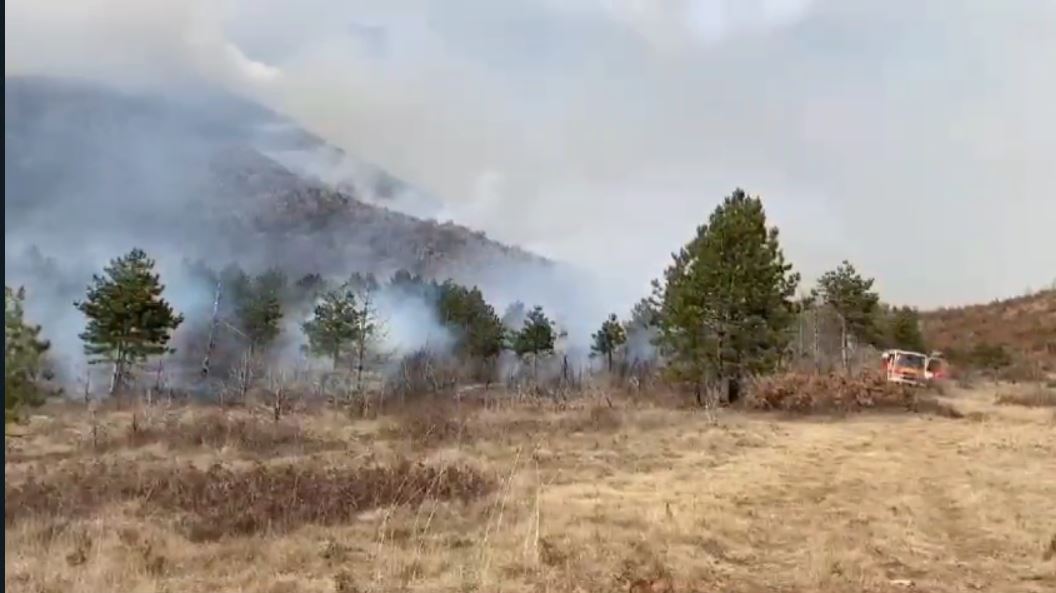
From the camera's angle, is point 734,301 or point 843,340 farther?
point 843,340

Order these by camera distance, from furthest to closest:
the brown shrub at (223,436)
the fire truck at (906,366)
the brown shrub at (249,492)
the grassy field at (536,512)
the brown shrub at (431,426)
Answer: the fire truck at (906,366) → the brown shrub at (431,426) → the brown shrub at (223,436) → the brown shrub at (249,492) → the grassy field at (536,512)

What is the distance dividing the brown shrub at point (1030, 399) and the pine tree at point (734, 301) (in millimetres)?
7281

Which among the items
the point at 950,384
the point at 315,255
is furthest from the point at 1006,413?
the point at 315,255

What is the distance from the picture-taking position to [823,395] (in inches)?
872

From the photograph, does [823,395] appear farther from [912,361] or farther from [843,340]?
[843,340]

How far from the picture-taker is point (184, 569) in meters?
6.82

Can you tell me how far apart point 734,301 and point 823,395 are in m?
3.27

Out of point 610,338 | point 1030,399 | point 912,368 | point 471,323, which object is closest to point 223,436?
point 1030,399

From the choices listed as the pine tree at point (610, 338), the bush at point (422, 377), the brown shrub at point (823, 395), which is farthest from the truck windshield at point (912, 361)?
the bush at point (422, 377)

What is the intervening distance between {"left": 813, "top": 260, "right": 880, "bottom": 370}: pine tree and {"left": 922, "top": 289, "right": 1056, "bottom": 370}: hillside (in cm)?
801

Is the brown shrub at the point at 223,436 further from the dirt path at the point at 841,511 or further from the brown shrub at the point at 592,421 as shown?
the dirt path at the point at 841,511

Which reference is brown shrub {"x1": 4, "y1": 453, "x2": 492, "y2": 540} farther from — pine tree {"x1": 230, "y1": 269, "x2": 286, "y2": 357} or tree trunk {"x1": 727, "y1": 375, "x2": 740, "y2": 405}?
pine tree {"x1": 230, "y1": 269, "x2": 286, "y2": 357}

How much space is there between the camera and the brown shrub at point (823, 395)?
21734mm

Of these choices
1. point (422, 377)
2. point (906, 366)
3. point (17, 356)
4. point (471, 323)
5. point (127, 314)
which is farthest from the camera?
point (471, 323)
